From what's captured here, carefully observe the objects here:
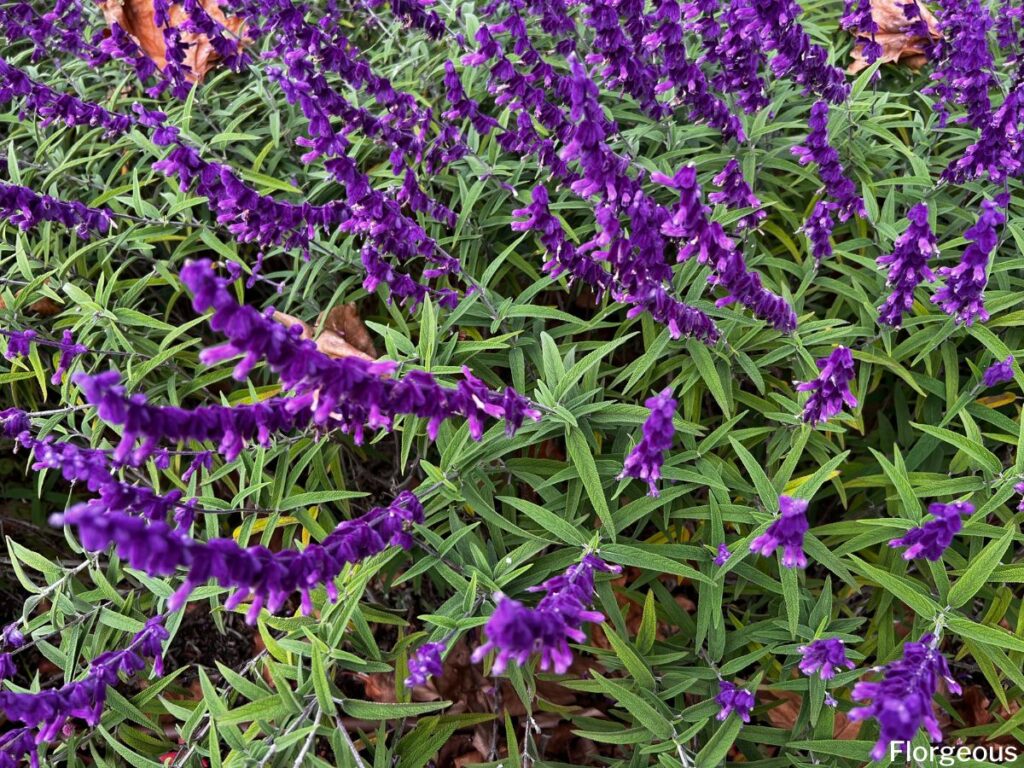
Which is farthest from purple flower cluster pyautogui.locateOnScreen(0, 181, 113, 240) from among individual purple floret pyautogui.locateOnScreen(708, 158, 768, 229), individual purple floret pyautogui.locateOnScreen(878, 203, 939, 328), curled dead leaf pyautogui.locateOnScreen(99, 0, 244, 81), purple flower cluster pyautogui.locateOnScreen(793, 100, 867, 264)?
individual purple floret pyautogui.locateOnScreen(878, 203, 939, 328)

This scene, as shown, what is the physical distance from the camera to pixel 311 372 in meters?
1.64

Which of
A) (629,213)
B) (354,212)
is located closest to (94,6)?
(354,212)

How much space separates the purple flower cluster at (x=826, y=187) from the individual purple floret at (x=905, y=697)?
1.58 metres

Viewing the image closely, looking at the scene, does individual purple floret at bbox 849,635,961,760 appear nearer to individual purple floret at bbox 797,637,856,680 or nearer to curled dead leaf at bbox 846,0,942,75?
individual purple floret at bbox 797,637,856,680

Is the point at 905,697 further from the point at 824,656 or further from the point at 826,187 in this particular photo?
the point at 826,187

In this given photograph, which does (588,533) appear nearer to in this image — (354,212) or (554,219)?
(554,219)

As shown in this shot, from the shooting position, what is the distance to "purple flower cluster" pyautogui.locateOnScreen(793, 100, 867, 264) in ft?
9.84

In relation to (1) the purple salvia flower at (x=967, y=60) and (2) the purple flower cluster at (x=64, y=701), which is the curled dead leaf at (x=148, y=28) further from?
(1) the purple salvia flower at (x=967, y=60)

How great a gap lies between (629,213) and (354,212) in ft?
3.58

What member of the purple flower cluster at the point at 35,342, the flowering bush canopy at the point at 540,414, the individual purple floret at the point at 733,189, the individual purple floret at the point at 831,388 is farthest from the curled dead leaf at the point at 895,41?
the purple flower cluster at the point at 35,342

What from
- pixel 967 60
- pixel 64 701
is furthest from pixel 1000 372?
pixel 64 701

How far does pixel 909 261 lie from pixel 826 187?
68 cm

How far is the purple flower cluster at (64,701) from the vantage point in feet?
6.59

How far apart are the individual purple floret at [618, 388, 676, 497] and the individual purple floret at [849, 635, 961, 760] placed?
72cm
